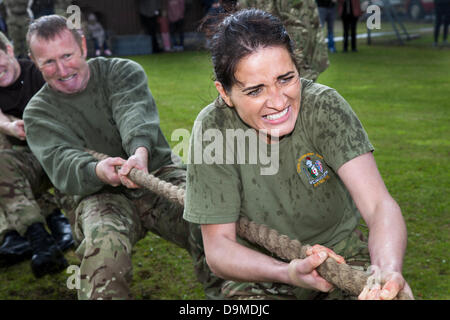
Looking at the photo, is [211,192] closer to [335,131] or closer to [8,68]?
[335,131]

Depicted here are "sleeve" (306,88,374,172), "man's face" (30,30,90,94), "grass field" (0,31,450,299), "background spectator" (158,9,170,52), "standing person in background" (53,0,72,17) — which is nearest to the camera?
"sleeve" (306,88,374,172)

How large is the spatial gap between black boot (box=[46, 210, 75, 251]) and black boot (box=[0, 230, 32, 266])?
173mm

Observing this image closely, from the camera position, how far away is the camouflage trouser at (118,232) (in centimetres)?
197

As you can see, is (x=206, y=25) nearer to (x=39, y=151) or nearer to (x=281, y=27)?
(x=281, y=27)

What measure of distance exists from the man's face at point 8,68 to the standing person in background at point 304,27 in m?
1.24

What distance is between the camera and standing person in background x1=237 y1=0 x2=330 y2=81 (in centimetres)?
288

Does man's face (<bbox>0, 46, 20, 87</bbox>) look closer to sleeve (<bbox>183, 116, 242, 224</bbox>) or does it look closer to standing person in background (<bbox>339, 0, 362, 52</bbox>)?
sleeve (<bbox>183, 116, 242, 224</bbox>)

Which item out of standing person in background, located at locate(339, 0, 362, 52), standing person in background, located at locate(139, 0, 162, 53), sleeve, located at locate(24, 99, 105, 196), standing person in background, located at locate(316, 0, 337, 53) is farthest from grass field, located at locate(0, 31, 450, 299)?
standing person in background, located at locate(139, 0, 162, 53)

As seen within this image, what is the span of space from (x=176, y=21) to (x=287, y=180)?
11947mm

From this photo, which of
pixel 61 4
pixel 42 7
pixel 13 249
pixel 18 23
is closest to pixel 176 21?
pixel 42 7

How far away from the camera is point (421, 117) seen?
5215 millimetres

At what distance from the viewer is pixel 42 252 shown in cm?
271

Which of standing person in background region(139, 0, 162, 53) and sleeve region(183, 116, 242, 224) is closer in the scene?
sleeve region(183, 116, 242, 224)

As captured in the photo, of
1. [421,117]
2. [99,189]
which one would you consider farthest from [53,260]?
[421,117]
